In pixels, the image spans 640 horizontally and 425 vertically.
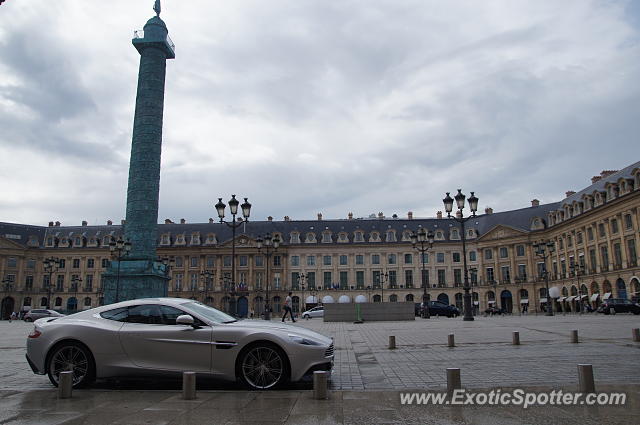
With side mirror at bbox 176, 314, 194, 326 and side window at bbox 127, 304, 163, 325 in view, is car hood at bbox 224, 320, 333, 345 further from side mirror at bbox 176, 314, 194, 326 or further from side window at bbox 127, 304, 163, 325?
side window at bbox 127, 304, 163, 325

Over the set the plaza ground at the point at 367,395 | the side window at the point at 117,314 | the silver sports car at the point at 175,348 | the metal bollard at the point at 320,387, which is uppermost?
the side window at the point at 117,314

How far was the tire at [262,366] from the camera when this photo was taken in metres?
8.05

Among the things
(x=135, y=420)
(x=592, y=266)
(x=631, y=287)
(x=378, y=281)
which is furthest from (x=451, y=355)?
(x=378, y=281)

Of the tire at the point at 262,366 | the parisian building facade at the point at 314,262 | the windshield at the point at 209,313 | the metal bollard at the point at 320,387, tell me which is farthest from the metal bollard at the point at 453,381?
the parisian building facade at the point at 314,262

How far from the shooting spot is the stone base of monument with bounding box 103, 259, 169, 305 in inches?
1479

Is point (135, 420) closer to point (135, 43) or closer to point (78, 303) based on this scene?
point (135, 43)

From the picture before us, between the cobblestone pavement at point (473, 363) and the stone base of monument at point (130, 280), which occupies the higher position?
the stone base of monument at point (130, 280)

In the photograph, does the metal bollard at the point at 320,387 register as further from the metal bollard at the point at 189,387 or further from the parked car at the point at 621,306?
the parked car at the point at 621,306

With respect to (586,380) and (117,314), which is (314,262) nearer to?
(117,314)

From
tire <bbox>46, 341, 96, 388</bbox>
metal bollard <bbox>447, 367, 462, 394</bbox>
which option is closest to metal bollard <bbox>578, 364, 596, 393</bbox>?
metal bollard <bbox>447, 367, 462, 394</bbox>

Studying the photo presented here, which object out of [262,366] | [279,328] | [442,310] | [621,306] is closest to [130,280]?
[442,310]

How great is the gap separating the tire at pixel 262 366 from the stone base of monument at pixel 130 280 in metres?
31.5

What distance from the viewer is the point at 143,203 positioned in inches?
1507

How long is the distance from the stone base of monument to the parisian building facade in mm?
39751
